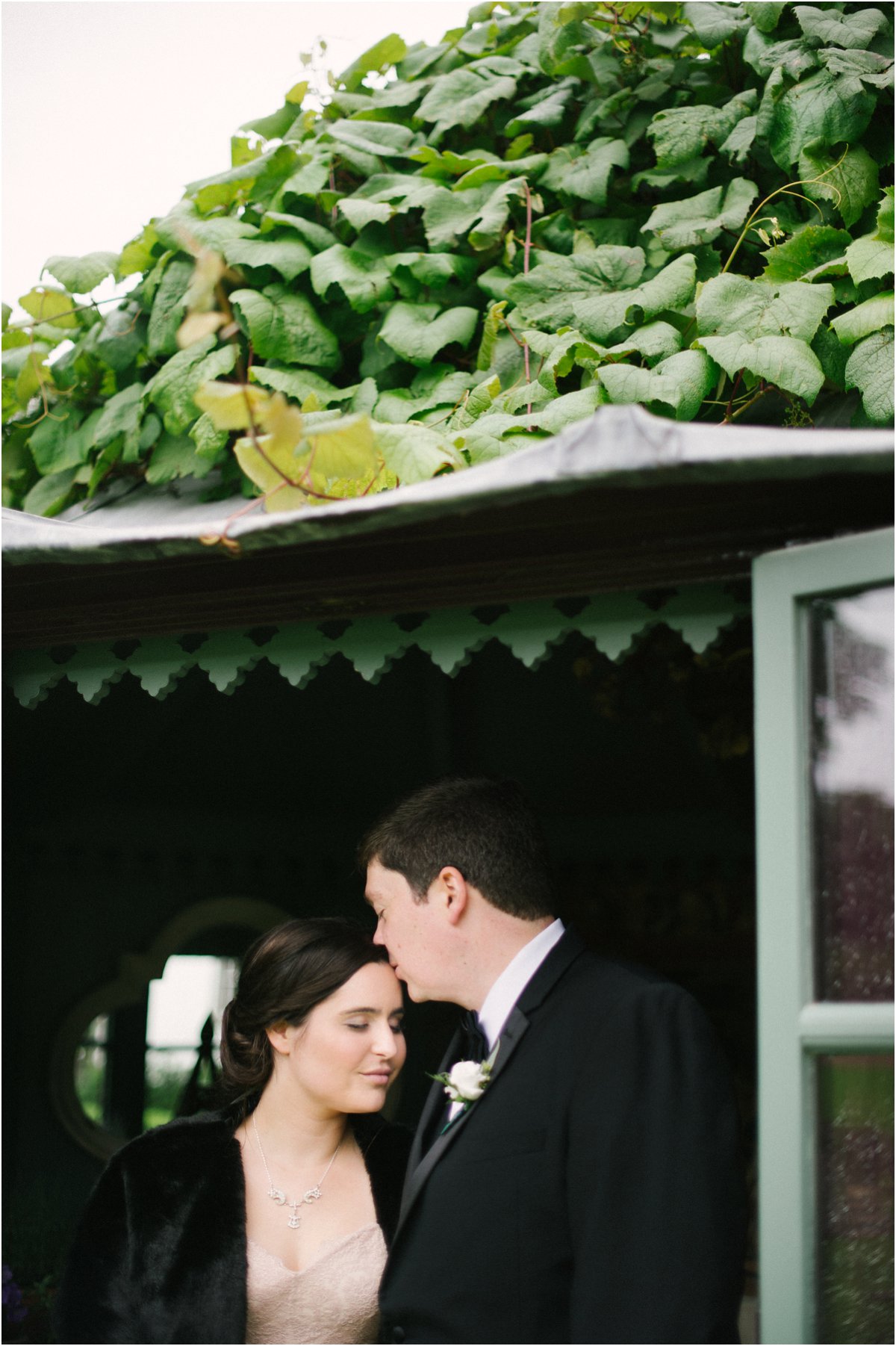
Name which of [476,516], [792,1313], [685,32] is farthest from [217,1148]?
[685,32]

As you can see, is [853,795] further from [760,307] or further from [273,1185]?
[760,307]

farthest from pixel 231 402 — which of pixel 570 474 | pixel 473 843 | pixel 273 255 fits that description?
pixel 273 255

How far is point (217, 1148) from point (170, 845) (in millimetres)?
2679

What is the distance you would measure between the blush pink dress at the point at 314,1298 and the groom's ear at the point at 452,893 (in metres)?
0.83

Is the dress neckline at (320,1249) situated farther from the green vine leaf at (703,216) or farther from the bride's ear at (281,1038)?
the green vine leaf at (703,216)

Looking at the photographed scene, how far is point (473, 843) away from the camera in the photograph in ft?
8.81

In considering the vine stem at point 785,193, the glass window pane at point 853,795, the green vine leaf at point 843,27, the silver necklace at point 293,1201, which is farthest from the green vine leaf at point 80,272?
the glass window pane at point 853,795

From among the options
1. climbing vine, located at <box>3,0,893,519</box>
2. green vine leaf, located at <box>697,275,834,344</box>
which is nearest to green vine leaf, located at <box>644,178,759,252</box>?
climbing vine, located at <box>3,0,893,519</box>

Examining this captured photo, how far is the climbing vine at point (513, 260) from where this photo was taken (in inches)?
137

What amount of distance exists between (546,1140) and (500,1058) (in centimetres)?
20

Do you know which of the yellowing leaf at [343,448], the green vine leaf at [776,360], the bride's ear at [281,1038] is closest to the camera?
the yellowing leaf at [343,448]

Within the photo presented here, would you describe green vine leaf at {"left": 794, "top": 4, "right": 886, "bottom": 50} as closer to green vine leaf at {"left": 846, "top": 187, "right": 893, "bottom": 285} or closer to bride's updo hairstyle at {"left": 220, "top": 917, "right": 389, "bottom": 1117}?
green vine leaf at {"left": 846, "top": 187, "right": 893, "bottom": 285}

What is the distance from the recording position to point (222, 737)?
5652 millimetres

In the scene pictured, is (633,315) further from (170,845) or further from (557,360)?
(170,845)
